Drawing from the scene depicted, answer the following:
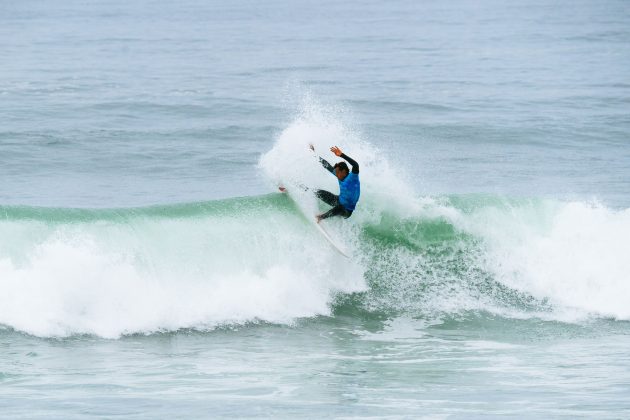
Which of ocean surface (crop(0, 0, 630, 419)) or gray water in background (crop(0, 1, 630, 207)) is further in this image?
gray water in background (crop(0, 1, 630, 207))

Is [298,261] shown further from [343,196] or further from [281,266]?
[343,196]

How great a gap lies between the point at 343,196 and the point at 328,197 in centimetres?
38

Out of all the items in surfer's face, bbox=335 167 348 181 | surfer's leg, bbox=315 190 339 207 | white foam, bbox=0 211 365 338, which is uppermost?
surfer's face, bbox=335 167 348 181

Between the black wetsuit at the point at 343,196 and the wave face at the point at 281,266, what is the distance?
0.66 meters

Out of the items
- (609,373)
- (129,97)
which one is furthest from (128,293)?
(129,97)

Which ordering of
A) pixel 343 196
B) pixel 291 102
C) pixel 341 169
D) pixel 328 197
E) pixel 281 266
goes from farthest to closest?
1. pixel 291 102
2. pixel 281 266
3. pixel 328 197
4. pixel 343 196
5. pixel 341 169

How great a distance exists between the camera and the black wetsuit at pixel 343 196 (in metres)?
15.1

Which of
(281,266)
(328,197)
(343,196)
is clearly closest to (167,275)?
(281,266)

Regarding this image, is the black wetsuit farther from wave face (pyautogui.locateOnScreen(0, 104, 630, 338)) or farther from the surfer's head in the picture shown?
wave face (pyautogui.locateOnScreen(0, 104, 630, 338))

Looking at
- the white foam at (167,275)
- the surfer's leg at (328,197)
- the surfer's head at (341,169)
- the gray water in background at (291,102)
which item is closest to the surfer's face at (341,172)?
the surfer's head at (341,169)

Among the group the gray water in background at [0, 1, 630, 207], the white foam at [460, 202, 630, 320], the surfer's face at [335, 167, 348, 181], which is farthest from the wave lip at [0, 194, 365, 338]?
the gray water in background at [0, 1, 630, 207]

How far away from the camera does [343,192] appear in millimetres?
15367

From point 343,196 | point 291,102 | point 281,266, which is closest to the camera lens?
point 343,196

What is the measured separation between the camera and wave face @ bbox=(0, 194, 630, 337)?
1459 cm
